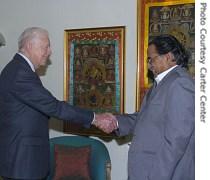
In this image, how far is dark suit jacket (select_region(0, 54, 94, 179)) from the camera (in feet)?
8.40

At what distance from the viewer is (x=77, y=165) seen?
345 centimetres

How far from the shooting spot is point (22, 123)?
8.34 feet

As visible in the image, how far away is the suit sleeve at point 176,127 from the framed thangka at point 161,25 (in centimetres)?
104

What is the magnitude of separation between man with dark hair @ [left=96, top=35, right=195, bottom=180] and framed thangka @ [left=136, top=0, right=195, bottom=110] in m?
0.84

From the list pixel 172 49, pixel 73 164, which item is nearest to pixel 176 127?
pixel 172 49

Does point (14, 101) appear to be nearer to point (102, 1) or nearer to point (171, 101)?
point (171, 101)

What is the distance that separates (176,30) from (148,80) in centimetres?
51

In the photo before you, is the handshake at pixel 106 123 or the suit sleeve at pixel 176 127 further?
the handshake at pixel 106 123

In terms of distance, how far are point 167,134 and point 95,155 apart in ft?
4.78

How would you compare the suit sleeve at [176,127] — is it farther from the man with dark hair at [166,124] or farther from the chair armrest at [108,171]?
the chair armrest at [108,171]

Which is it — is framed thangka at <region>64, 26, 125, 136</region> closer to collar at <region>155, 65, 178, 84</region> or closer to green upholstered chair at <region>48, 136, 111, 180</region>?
green upholstered chair at <region>48, 136, 111, 180</region>

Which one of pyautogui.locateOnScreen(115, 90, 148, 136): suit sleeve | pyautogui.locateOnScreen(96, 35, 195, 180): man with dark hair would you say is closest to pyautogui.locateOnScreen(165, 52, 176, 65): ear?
pyautogui.locateOnScreen(96, 35, 195, 180): man with dark hair

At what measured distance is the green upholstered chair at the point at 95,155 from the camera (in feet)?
11.2

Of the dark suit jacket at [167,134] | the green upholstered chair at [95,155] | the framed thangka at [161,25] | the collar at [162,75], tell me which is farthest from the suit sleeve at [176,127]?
the green upholstered chair at [95,155]
